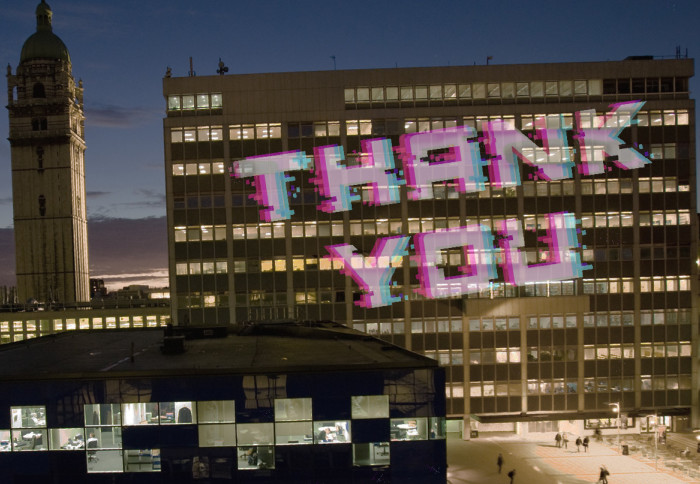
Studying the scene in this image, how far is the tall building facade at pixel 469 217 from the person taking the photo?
6338cm

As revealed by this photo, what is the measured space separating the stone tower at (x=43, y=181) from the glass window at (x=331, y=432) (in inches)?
5046

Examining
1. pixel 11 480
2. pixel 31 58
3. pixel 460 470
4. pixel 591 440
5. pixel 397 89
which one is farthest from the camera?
pixel 31 58

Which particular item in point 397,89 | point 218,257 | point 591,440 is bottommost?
point 591,440

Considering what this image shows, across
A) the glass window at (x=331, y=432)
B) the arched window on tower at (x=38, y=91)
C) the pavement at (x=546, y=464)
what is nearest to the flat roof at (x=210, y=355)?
the glass window at (x=331, y=432)

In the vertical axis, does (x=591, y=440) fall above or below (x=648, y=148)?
below

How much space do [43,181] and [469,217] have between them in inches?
A: 4444

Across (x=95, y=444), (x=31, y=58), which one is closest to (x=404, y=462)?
(x=95, y=444)

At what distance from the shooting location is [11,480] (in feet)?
86.7

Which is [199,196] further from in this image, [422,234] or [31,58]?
[31,58]

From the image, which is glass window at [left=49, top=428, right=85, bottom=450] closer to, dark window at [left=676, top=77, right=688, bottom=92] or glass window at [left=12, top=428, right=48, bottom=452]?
glass window at [left=12, top=428, right=48, bottom=452]

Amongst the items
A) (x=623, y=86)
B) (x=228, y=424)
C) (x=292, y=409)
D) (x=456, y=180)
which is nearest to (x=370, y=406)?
(x=292, y=409)

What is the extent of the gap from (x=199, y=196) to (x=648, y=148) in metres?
47.9

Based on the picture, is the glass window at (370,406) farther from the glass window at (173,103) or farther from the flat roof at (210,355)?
the glass window at (173,103)

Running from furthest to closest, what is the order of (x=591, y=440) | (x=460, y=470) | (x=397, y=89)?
(x=397, y=89) < (x=591, y=440) < (x=460, y=470)
